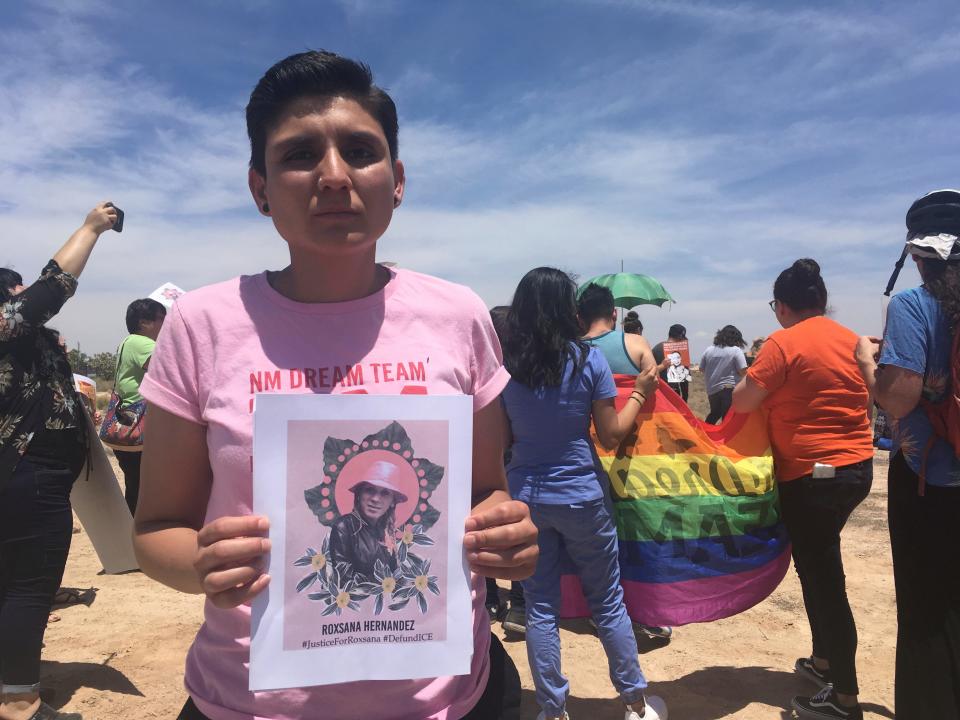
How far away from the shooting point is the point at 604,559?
312 cm

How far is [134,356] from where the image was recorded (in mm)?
4863

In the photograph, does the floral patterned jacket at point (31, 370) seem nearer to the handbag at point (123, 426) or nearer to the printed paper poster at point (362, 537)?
the handbag at point (123, 426)

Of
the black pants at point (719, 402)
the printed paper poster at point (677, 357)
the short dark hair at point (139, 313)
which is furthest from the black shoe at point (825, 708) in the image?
the printed paper poster at point (677, 357)

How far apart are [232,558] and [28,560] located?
2.76 metres

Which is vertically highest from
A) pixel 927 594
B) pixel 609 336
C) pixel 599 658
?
pixel 609 336

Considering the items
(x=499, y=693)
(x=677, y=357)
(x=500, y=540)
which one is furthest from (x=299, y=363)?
(x=677, y=357)

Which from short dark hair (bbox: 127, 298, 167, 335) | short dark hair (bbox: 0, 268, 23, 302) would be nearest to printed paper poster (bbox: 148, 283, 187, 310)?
short dark hair (bbox: 127, 298, 167, 335)

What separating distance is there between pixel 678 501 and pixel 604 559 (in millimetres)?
593

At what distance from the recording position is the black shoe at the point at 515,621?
14.5ft

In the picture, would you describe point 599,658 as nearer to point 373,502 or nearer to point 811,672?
point 811,672

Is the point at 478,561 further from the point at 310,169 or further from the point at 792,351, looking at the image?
the point at 792,351

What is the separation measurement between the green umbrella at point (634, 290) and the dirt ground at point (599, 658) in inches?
235

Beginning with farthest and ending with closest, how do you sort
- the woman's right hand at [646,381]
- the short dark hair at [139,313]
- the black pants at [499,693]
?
the short dark hair at [139,313] < the woman's right hand at [646,381] < the black pants at [499,693]

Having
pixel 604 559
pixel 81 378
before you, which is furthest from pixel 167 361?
pixel 81 378
